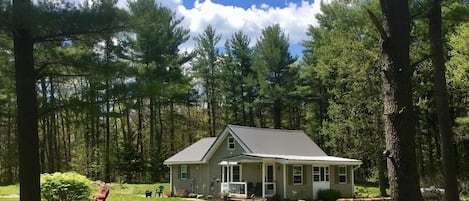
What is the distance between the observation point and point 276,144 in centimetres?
3077

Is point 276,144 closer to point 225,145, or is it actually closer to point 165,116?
point 225,145

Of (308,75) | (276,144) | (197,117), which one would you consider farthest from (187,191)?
(197,117)

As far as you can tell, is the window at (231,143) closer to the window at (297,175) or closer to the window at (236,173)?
the window at (236,173)

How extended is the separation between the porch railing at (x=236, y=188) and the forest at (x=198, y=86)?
6.70 m

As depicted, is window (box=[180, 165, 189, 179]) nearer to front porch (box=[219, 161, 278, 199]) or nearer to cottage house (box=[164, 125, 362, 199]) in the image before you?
cottage house (box=[164, 125, 362, 199])

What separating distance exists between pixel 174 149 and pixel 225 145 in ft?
62.1

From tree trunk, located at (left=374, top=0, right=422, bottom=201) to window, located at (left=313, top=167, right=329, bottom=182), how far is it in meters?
25.2

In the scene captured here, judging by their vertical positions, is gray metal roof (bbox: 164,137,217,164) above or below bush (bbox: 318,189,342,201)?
above

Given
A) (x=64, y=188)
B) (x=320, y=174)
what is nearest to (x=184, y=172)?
(x=320, y=174)

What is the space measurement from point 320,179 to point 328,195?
1326 mm

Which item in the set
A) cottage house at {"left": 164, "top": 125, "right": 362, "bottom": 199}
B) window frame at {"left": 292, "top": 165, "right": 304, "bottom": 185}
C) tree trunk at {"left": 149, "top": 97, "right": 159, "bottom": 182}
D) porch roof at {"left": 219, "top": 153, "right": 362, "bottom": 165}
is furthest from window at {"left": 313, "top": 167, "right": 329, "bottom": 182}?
tree trunk at {"left": 149, "top": 97, "right": 159, "bottom": 182}

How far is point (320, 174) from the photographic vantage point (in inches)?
1174

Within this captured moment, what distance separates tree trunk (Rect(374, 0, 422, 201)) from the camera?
4.61 m

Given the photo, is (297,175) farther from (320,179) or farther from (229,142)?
(229,142)
